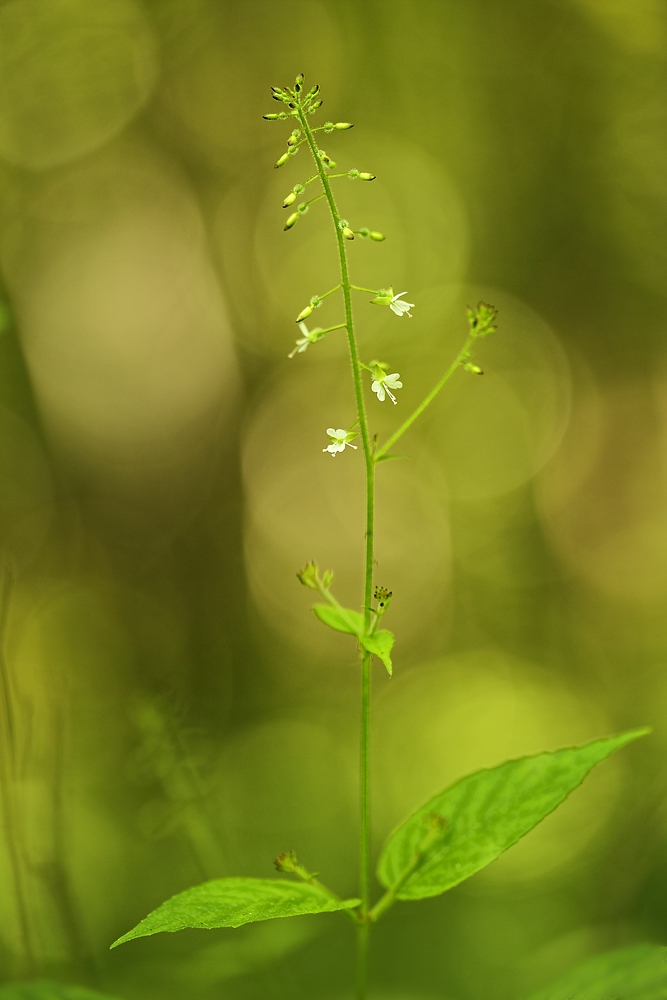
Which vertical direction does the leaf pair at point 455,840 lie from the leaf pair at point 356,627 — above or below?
below

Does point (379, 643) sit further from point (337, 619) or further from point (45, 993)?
point (45, 993)

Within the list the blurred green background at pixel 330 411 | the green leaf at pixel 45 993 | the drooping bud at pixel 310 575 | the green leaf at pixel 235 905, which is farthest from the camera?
the blurred green background at pixel 330 411

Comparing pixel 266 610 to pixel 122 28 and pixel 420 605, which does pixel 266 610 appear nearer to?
pixel 420 605

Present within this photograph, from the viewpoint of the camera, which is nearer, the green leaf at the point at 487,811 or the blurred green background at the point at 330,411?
the green leaf at the point at 487,811

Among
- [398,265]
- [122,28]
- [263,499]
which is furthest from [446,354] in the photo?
[122,28]

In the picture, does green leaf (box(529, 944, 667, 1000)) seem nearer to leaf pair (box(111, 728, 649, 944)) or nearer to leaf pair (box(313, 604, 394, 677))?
leaf pair (box(111, 728, 649, 944))

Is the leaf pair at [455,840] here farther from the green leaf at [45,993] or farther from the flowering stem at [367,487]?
the green leaf at [45,993]

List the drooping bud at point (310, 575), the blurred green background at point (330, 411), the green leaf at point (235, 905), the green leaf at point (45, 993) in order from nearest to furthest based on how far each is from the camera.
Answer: the green leaf at point (235, 905) < the drooping bud at point (310, 575) < the green leaf at point (45, 993) < the blurred green background at point (330, 411)

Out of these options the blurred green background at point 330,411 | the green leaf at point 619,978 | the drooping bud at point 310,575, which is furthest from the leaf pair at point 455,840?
the blurred green background at point 330,411
